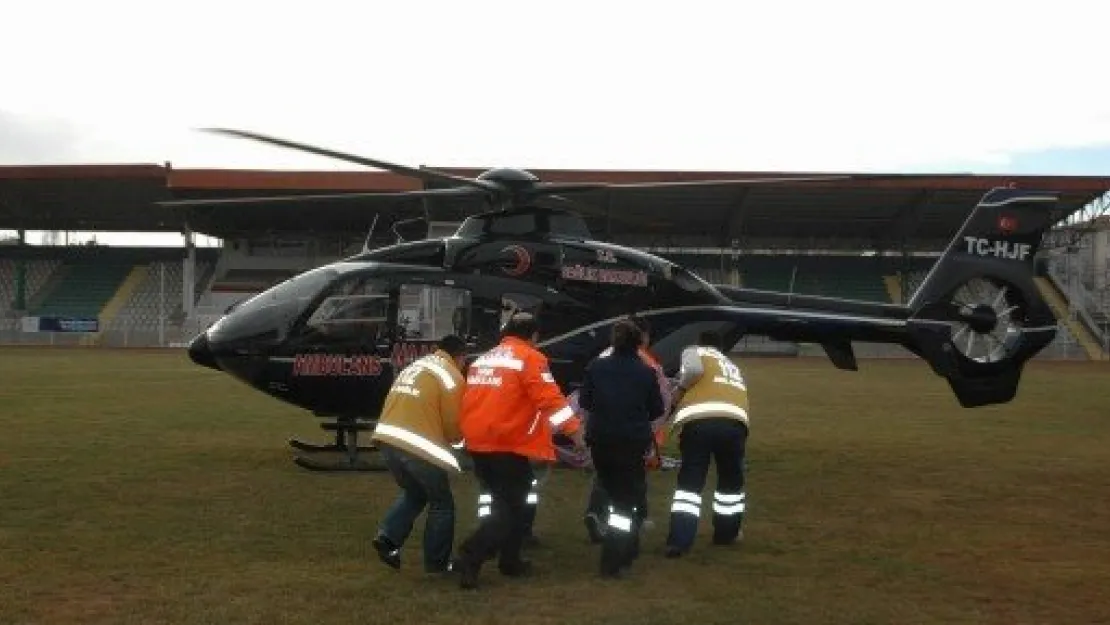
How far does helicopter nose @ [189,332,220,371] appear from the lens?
12.1 m

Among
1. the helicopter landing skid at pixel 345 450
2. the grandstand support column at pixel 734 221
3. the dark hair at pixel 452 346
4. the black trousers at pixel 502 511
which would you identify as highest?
the grandstand support column at pixel 734 221

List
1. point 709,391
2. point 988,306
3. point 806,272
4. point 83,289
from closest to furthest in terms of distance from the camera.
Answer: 1. point 709,391
2. point 988,306
3. point 806,272
4. point 83,289

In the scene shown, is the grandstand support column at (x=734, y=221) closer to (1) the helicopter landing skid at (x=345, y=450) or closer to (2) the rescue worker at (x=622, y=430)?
(1) the helicopter landing skid at (x=345, y=450)

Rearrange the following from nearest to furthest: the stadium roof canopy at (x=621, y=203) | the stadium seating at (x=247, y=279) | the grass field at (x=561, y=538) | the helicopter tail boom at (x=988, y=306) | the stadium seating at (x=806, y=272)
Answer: the grass field at (x=561, y=538) < the helicopter tail boom at (x=988, y=306) < the stadium roof canopy at (x=621, y=203) < the stadium seating at (x=806, y=272) < the stadium seating at (x=247, y=279)

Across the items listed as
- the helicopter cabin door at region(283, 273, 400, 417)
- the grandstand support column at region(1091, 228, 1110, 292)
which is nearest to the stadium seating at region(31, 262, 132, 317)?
the helicopter cabin door at region(283, 273, 400, 417)

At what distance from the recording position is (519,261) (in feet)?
39.8

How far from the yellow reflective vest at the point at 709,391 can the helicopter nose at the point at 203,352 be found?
18.9 feet

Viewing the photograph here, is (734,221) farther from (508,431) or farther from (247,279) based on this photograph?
(508,431)

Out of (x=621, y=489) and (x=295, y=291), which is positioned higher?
(x=295, y=291)

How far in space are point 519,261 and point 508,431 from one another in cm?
504

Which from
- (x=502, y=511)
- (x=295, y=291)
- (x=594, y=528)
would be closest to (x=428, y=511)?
(x=502, y=511)

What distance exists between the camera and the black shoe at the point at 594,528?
28.2ft

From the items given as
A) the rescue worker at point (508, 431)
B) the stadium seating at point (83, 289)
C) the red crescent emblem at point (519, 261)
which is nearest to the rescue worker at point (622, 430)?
the rescue worker at point (508, 431)

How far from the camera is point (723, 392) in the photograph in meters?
8.96
